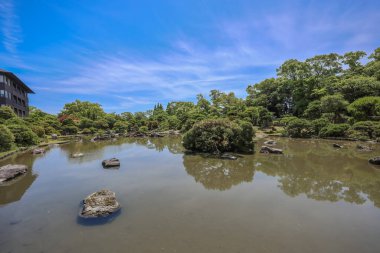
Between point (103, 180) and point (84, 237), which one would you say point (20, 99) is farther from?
point (84, 237)

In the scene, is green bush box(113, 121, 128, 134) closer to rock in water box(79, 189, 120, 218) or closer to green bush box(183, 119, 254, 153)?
green bush box(183, 119, 254, 153)

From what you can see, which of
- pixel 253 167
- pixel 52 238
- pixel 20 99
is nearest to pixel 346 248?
pixel 52 238

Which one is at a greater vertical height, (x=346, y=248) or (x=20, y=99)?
(x=20, y=99)

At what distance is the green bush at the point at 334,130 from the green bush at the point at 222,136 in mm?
13325

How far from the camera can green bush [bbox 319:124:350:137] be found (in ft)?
79.4

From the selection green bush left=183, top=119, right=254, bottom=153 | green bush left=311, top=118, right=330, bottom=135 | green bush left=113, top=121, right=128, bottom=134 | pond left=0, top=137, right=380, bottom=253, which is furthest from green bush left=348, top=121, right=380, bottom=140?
green bush left=113, top=121, right=128, bottom=134

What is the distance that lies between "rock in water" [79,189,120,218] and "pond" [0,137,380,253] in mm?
296

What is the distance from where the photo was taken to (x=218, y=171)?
1173 centimetres

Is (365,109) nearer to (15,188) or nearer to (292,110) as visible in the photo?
(292,110)

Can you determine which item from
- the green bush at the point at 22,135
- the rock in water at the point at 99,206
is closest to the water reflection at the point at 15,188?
the rock in water at the point at 99,206

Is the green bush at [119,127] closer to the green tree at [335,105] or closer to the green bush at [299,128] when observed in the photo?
the green bush at [299,128]

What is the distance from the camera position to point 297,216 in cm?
630

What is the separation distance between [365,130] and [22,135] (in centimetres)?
3378

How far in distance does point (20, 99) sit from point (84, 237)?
1654 inches
